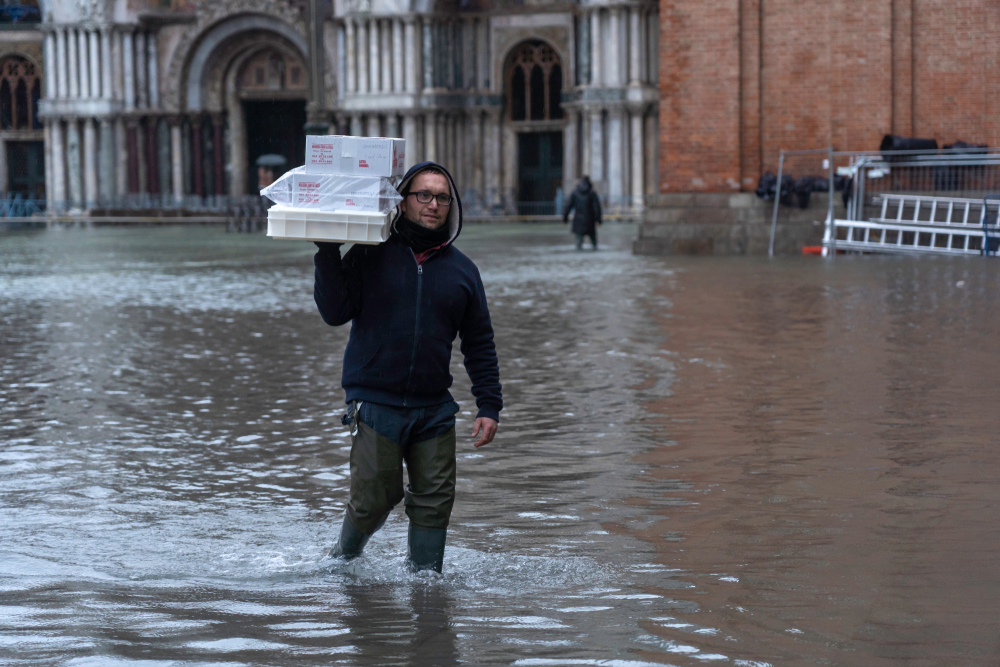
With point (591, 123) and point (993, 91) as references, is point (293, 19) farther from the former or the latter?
point (993, 91)

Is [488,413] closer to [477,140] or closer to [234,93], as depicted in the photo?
[477,140]

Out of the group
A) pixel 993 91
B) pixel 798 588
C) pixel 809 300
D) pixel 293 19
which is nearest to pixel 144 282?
pixel 809 300

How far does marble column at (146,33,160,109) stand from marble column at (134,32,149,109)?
13 cm

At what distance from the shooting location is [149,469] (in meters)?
7.07

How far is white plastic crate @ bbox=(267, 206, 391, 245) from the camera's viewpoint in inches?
181

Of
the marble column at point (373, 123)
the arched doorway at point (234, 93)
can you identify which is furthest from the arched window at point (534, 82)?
the arched doorway at point (234, 93)

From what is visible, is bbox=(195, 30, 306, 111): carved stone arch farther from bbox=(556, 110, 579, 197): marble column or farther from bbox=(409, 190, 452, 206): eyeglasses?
bbox=(409, 190, 452, 206): eyeglasses

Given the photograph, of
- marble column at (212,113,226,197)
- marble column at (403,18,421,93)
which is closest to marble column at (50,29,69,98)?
marble column at (212,113,226,197)

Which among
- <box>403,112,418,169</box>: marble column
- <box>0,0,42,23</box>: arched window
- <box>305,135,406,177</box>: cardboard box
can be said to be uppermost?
<box>0,0,42,23</box>: arched window

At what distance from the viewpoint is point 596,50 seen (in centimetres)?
4341

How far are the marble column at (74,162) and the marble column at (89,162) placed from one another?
0.25 m

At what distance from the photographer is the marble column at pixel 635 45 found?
141ft

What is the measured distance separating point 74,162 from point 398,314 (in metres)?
49.7

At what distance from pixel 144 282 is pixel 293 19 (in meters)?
31.0
